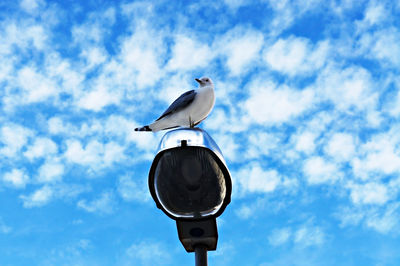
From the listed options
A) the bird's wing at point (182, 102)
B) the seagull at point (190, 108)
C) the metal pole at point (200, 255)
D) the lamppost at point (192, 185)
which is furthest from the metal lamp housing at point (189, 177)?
the bird's wing at point (182, 102)

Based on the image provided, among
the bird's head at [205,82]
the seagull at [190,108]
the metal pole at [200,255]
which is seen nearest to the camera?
the metal pole at [200,255]

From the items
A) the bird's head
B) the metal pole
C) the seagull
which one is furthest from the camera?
the bird's head

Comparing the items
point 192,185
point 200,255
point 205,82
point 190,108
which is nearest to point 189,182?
point 192,185

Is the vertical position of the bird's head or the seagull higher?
the bird's head

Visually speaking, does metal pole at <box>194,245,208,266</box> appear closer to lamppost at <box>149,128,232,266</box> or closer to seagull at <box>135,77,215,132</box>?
lamppost at <box>149,128,232,266</box>

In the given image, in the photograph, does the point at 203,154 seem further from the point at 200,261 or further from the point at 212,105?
the point at 212,105

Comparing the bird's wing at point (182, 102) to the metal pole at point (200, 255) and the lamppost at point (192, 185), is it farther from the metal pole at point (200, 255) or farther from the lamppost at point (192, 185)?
the metal pole at point (200, 255)

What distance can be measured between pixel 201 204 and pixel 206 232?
15 centimetres

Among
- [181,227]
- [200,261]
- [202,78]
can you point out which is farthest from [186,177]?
[202,78]

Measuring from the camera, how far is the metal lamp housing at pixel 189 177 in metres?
2.37

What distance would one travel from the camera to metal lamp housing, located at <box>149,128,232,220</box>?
7.79 feet

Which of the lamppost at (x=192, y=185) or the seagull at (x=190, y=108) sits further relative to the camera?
the seagull at (x=190, y=108)

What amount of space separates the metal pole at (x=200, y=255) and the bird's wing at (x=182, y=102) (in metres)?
2.90

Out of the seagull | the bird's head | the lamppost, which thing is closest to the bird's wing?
the seagull
